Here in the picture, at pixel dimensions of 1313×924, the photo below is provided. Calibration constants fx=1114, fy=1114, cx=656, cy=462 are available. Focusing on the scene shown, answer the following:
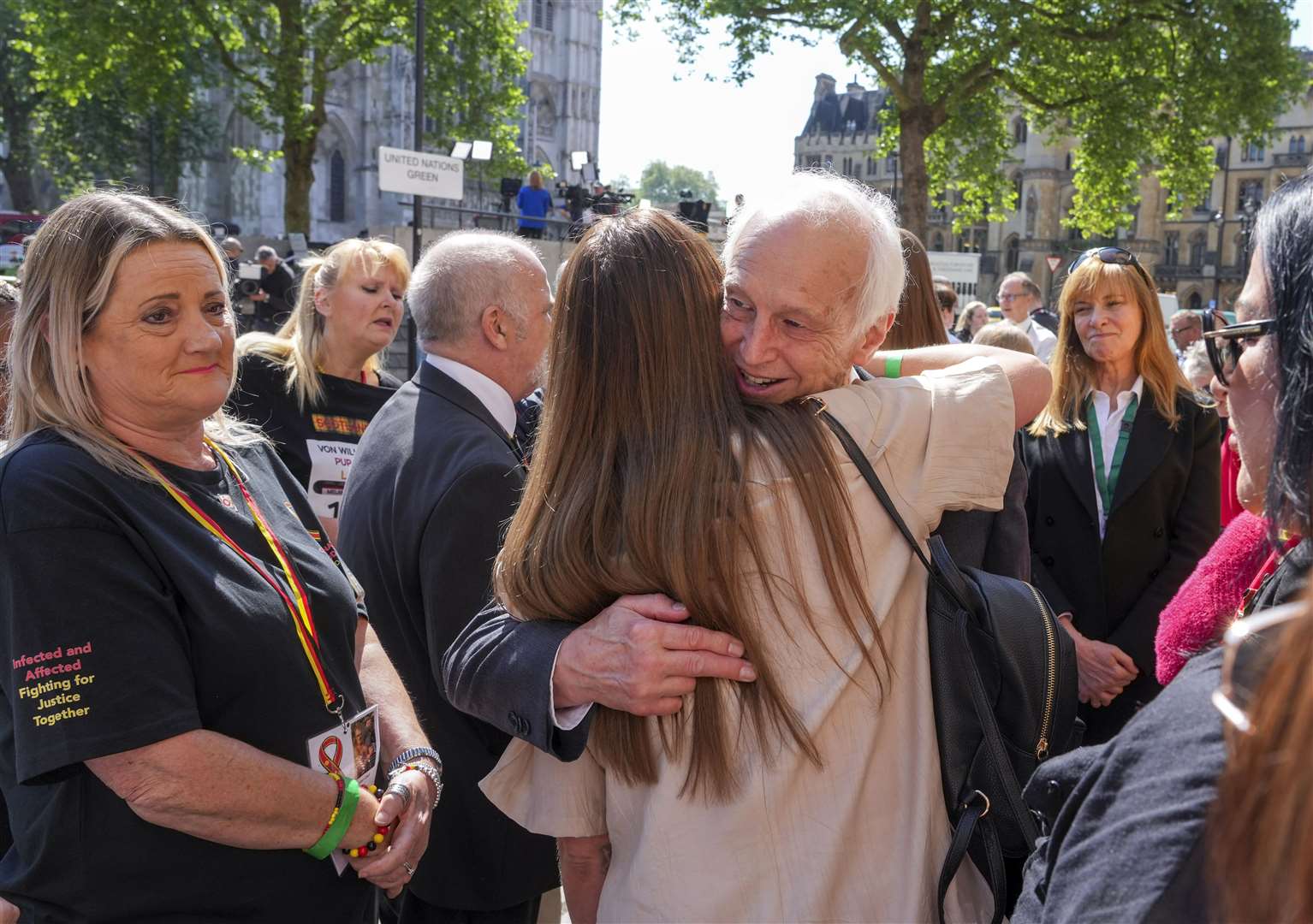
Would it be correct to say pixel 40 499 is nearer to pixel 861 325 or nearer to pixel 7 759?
pixel 7 759

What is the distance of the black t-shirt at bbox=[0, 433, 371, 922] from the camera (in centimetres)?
176

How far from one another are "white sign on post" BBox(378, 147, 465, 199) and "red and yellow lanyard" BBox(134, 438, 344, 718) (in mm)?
9668

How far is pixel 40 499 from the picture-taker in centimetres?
181

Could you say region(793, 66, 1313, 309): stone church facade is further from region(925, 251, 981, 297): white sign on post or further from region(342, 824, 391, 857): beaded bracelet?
region(342, 824, 391, 857): beaded bracelet

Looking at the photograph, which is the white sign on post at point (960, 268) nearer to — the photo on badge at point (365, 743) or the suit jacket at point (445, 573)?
the suit jacket at point (445, 573)

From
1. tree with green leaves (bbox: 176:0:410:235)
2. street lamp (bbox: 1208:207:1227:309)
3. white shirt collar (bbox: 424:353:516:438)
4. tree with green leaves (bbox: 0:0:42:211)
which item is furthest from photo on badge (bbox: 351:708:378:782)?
street lamp (bbox: 1208:207:1227:309)

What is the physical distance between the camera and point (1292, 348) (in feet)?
3.67

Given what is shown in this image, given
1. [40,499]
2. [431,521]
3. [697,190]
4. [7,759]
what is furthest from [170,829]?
[697,190]

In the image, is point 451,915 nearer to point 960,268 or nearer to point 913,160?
point 913,160

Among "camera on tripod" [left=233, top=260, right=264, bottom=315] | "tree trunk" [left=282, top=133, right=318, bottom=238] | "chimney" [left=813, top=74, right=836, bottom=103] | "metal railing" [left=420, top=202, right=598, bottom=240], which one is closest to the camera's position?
"camera on tripod" [left=233, top=260, right=264, bottom=315]

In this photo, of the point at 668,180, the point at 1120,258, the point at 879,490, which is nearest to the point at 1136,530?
the point at 1120,258

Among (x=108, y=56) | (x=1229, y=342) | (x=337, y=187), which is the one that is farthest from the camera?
(x=337, y=187)

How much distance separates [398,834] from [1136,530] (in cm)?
270

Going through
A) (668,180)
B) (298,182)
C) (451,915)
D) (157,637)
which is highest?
(668,180)
